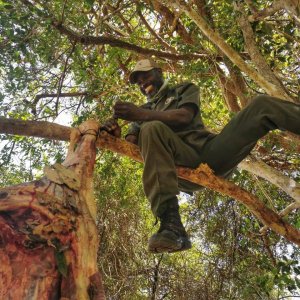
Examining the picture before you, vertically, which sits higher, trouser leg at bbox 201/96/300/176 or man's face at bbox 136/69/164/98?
man's face at bbox 136/69/164/98

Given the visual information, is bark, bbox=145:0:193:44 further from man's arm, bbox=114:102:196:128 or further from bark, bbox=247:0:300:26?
man's arm, bbox=114:102:196:128

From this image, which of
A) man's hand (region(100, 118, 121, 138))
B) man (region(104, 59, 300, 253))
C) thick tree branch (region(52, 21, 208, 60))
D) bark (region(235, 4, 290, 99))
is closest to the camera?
man (region(104, 59, 300, 253))

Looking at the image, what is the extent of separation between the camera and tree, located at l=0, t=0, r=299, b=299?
4.44 m

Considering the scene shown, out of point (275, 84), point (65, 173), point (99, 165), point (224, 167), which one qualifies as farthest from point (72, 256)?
point (99, 165)

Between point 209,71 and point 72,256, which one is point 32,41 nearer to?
point 209,71

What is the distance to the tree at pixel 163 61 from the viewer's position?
14.6 feet

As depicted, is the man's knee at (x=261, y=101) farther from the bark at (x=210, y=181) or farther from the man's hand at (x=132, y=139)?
the man's hand at (x=132, y=139)

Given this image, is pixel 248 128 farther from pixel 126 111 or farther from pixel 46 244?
pixel 46 244

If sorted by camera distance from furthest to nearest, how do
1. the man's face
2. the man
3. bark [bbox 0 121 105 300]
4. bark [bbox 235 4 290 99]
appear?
bark [bbox 235 4 290 99] → the man's face → the man → bark [bbox 0 121 105 300]

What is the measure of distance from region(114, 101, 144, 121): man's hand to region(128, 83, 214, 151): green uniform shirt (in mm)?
314

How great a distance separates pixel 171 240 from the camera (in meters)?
2.50

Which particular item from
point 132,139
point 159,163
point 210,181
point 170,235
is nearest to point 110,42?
point 132,139

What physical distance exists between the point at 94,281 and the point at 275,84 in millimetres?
3222

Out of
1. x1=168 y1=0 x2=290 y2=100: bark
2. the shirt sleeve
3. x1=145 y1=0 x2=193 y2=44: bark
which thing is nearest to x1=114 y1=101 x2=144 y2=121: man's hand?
the shirt sleeve
